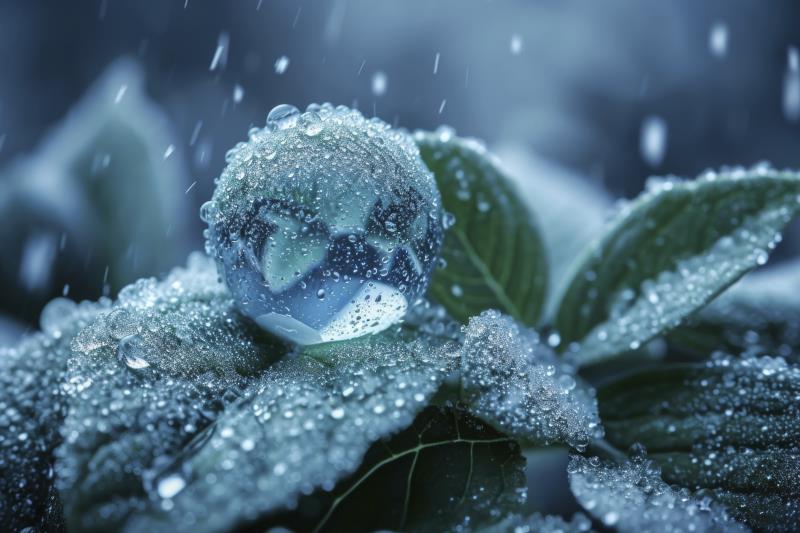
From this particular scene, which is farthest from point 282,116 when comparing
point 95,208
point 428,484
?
point 95,208

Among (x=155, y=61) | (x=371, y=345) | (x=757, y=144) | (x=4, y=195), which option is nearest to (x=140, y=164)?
(x=4, y=195)

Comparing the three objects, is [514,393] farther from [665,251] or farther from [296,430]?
[665,251]

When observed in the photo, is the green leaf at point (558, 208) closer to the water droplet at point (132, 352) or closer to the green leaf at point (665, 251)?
→ the green leaf at point (665, 251)

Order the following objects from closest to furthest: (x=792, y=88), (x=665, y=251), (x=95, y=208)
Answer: (x=665, y=251) < (x=95, y=208) < (x=792, y=88)

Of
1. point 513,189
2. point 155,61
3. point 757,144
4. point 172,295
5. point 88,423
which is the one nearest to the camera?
point 88,423

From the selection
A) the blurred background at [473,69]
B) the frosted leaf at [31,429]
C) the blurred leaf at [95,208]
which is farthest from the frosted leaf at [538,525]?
the blurred background at [473,69]

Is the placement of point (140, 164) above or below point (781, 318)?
above

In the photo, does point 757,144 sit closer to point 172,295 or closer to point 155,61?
point 155,61
